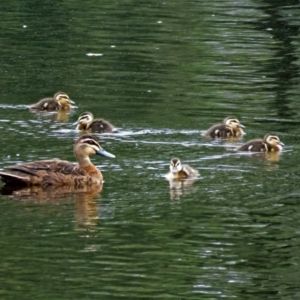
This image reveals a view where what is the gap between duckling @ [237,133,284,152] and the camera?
48.5 ft

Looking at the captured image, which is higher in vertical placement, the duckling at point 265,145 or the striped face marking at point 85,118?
the striped face marking at point 85,118

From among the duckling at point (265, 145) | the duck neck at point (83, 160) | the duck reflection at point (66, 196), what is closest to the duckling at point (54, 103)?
the duckling at point (265, 145)

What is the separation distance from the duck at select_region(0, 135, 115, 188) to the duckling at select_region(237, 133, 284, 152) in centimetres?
215

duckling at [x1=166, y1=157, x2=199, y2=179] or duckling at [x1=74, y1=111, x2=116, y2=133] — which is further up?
duckling at [x1=74, y1=111, x2=116, y2=133]

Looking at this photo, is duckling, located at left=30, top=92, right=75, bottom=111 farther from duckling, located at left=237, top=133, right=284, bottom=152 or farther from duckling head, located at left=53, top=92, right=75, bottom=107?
duckling, located at left=237, top=133, right=284, bottom=152

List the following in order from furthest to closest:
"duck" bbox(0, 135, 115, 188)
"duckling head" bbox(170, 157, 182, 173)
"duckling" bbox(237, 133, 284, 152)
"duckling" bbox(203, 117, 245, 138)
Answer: "duckling" bbox(203, 117, 245, 138), "duckling" bbox(237, 133, 284, 152), "duckling head" bbox(170, 157, 182, 173), "duck" bbox(0, 135, 115, 188)

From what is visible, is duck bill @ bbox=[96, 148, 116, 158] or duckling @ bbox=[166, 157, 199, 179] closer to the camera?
duckling @ bbox=[166, 157, 199, 179]

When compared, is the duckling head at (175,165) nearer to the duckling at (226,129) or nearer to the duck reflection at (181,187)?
the duck reflection at (181,187)

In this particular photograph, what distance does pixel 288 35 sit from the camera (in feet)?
83.7

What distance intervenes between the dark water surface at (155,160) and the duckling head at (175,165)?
17cm

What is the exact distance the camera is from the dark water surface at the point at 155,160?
33.4 ft

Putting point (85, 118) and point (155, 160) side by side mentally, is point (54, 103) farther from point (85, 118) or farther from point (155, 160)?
point (155, 160)

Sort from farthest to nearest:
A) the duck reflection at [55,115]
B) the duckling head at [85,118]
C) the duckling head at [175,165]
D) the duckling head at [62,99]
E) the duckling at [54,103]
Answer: the duckling head at [62,99] < the duckling at [54,103] < the duck reflection at [55,115] < the duckling head at [85,118] < the duckling head at [175,165]

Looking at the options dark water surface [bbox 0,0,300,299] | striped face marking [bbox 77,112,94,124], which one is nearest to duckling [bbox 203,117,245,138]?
dark water surface [bbox 0,0,300,299]
